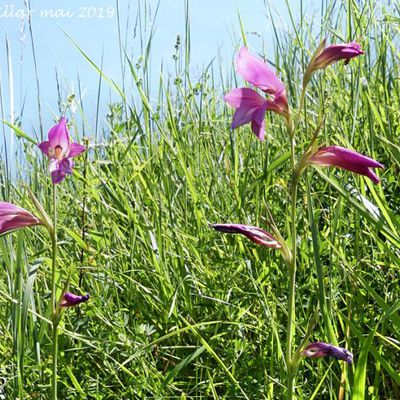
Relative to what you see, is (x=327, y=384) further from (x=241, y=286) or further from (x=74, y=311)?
(x=74, y=311)

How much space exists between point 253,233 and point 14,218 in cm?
44

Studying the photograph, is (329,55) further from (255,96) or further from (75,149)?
(75,149)

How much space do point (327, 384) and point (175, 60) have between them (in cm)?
163

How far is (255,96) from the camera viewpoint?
41.2 inches

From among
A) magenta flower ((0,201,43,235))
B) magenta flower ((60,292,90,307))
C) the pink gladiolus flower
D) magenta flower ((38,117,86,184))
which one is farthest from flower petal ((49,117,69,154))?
the pink gladiolus flower

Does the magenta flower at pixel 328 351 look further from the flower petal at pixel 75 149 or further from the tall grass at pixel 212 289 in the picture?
the flower petal at pixel 75 149

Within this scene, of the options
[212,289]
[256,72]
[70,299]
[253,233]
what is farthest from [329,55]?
[212,289]

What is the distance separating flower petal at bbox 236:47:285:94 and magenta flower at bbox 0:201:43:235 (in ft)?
1.37

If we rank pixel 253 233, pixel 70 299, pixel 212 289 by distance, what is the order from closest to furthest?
pixel 253 233, pixel 70 299, pixel 212 289

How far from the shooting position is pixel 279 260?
6.10 feet

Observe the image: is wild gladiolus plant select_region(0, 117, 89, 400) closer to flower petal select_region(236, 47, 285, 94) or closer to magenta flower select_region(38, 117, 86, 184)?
magenta flower select_region(38, 117, 86, 184)

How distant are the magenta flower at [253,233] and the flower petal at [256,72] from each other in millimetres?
203

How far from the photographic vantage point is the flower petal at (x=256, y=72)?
1.02 m

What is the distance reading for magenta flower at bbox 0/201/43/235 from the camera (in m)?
1.20
